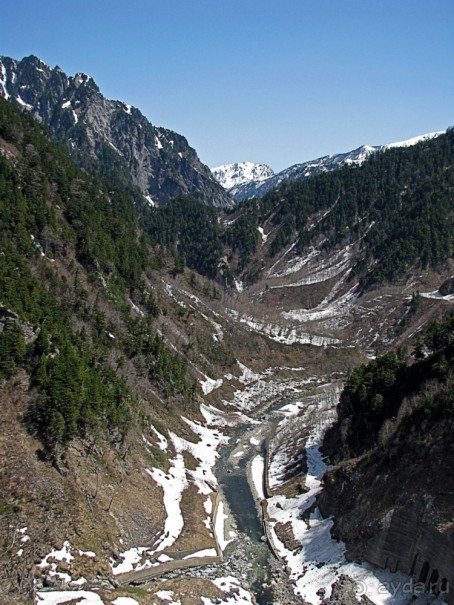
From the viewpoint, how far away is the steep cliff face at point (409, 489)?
36.5 m

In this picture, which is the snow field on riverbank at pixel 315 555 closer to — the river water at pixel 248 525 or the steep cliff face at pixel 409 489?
the steep cliff face at pixel 409 489

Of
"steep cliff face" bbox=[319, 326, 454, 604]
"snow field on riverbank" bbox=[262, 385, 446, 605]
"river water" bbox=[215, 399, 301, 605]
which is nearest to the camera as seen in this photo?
"steep cliff face" bbox=[319, 326, 454, 604]

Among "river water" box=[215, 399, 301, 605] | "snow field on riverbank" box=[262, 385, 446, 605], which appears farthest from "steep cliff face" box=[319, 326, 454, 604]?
"river water" box=[215, 399, 301, 605]

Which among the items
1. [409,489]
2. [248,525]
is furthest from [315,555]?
[409,489]

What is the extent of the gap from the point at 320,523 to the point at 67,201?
283 feet

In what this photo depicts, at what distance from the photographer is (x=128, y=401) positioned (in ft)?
226

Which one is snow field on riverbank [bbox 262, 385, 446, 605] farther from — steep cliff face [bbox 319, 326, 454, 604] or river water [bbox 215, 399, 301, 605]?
river water [bbox 215, 399, 301, 605]

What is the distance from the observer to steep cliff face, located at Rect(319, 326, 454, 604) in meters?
36.5

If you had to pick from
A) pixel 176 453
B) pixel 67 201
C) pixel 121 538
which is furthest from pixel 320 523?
pixel 67 201

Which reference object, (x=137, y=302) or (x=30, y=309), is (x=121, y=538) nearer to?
(x=30, y=309)

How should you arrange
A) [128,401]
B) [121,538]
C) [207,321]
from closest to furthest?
[121,538] < [128,401] < [207,321]

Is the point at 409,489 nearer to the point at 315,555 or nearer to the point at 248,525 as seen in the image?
the point at 315,555

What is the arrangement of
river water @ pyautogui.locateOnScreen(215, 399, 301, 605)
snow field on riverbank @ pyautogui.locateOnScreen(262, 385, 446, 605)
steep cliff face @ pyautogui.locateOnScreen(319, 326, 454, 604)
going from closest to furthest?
steep cliff face @ pyautogui.locateOnScreen(319, 326, 454, 604), snow field on riverbank @ pyautogui.locateOnScreen(262, 385, 446, 605), river water @ pyautogui.locateOnScreen(215, 399, 301, 605)

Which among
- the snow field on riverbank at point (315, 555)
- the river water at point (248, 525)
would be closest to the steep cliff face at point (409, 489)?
the snow field on riverbank at point (315, 555)
